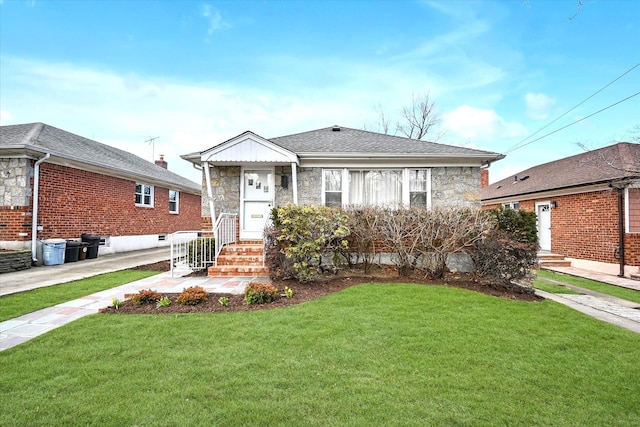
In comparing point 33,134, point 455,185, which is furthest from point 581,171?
point 33,134

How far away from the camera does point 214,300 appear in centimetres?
547

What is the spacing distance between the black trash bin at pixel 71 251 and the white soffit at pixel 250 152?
6.11 m

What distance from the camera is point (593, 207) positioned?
11.4 metres

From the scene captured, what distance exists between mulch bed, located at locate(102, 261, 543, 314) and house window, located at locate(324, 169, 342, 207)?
2.64 metres

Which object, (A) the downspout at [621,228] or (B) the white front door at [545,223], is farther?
(B) the white front door at [545,223]

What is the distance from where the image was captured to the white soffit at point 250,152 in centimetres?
873

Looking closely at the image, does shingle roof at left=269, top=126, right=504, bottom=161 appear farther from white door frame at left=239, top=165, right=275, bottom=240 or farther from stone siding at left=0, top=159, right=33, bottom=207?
stone siding at left=0, top=159, right=33, bottom=207

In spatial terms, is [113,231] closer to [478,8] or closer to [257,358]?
[257,358]

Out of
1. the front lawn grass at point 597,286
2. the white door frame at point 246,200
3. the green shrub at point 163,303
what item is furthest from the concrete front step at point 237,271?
the front lawn grass at point 597,286

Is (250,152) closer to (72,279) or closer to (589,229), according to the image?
(72,279)

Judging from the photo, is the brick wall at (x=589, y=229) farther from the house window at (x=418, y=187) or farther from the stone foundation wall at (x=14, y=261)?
A: the stone foundation wall at (x=14, y=261)

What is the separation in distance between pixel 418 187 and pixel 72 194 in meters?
12.0

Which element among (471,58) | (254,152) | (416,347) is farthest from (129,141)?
(416,347)

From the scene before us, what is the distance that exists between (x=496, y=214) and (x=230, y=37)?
1029 cm
